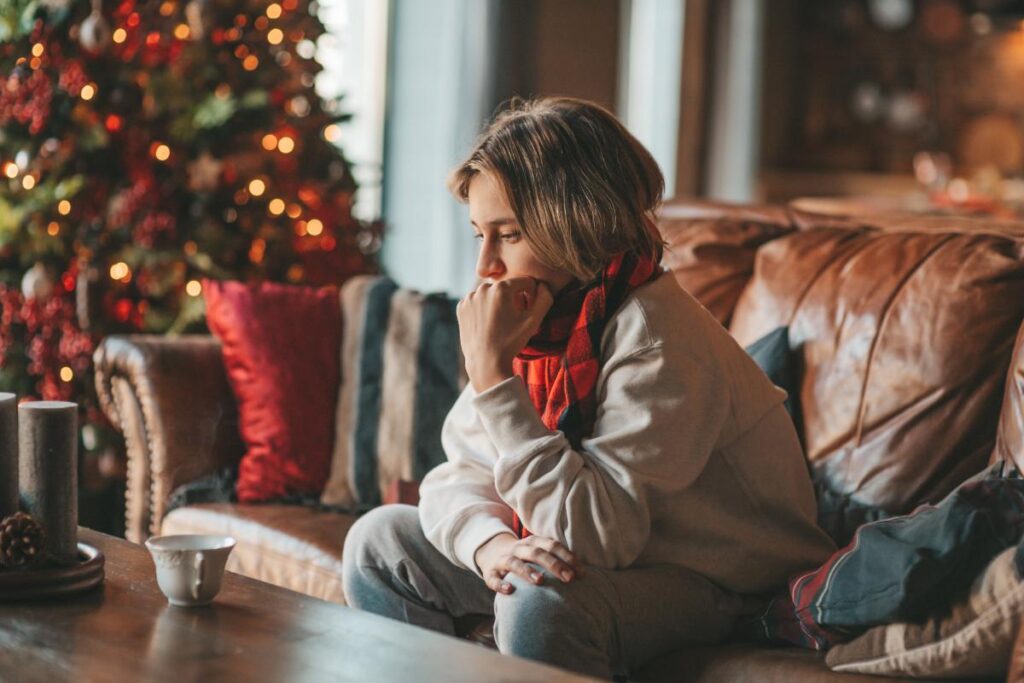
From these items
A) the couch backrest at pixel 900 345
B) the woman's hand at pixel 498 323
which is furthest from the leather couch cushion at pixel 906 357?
the woman's hand at pixel 498 323

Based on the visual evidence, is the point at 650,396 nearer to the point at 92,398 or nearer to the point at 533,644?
the point at 533,644

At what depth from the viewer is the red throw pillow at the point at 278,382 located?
2.30 m

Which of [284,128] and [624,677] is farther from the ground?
[284,128]

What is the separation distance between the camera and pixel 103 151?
107 inches

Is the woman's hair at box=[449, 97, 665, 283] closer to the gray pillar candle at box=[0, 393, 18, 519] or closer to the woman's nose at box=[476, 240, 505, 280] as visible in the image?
the woman's nose at box=[476, 240, 505, 280]

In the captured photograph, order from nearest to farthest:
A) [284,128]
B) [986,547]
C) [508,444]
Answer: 1. [986,547]
2. [508,444]
3. [284,128]

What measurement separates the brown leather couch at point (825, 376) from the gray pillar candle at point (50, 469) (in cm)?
58

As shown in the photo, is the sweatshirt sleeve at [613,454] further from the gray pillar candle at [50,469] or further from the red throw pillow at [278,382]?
the red throw pillow at [278,382]

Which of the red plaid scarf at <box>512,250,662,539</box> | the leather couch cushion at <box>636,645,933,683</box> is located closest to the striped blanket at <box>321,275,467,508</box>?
the red plaid scarf at <box>512,250,662,539</box>

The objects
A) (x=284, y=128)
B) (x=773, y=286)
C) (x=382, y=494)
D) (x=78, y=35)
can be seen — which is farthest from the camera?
(x=284, y=128)

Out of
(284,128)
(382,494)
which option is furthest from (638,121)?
(382,494)

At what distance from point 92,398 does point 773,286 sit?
151 centimetres

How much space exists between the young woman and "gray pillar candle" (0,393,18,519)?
0.47 meters

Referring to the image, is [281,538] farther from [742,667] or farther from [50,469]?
[742,667]
